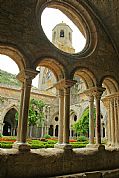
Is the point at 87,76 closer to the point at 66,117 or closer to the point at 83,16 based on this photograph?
the point at 66,117

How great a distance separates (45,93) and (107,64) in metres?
21.1

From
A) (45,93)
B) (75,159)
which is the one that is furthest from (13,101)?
(75,159)

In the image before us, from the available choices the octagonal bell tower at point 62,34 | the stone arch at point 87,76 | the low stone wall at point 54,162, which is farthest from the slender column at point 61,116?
the octagonal bell tower at point 62,34

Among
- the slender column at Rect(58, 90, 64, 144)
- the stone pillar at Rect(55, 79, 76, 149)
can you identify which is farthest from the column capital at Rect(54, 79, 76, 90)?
the slender column at Rect(58, 90, 64, 144)

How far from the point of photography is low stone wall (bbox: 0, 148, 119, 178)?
14.3 ft

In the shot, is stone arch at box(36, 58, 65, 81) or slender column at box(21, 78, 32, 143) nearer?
slender column at box(21, 78, 32, 143)

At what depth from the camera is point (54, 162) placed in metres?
4.95

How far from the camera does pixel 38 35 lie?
5602mm

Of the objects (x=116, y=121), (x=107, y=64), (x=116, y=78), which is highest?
(x=107, y=64)

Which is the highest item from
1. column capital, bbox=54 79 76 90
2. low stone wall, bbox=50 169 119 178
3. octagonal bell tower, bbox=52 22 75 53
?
octagonal bell tower, bbox=52 22 75 53

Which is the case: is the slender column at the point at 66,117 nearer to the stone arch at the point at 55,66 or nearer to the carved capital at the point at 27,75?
the stone arch at the point at 55,66

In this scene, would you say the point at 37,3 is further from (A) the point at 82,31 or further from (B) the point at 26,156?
(B) the point at 26,156

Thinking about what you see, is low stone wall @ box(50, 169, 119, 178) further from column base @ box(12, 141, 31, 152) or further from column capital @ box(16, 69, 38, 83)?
column capital @ box(16, 69, 38, 83)

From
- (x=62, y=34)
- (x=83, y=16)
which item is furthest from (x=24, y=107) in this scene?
(x=62, y=34)
